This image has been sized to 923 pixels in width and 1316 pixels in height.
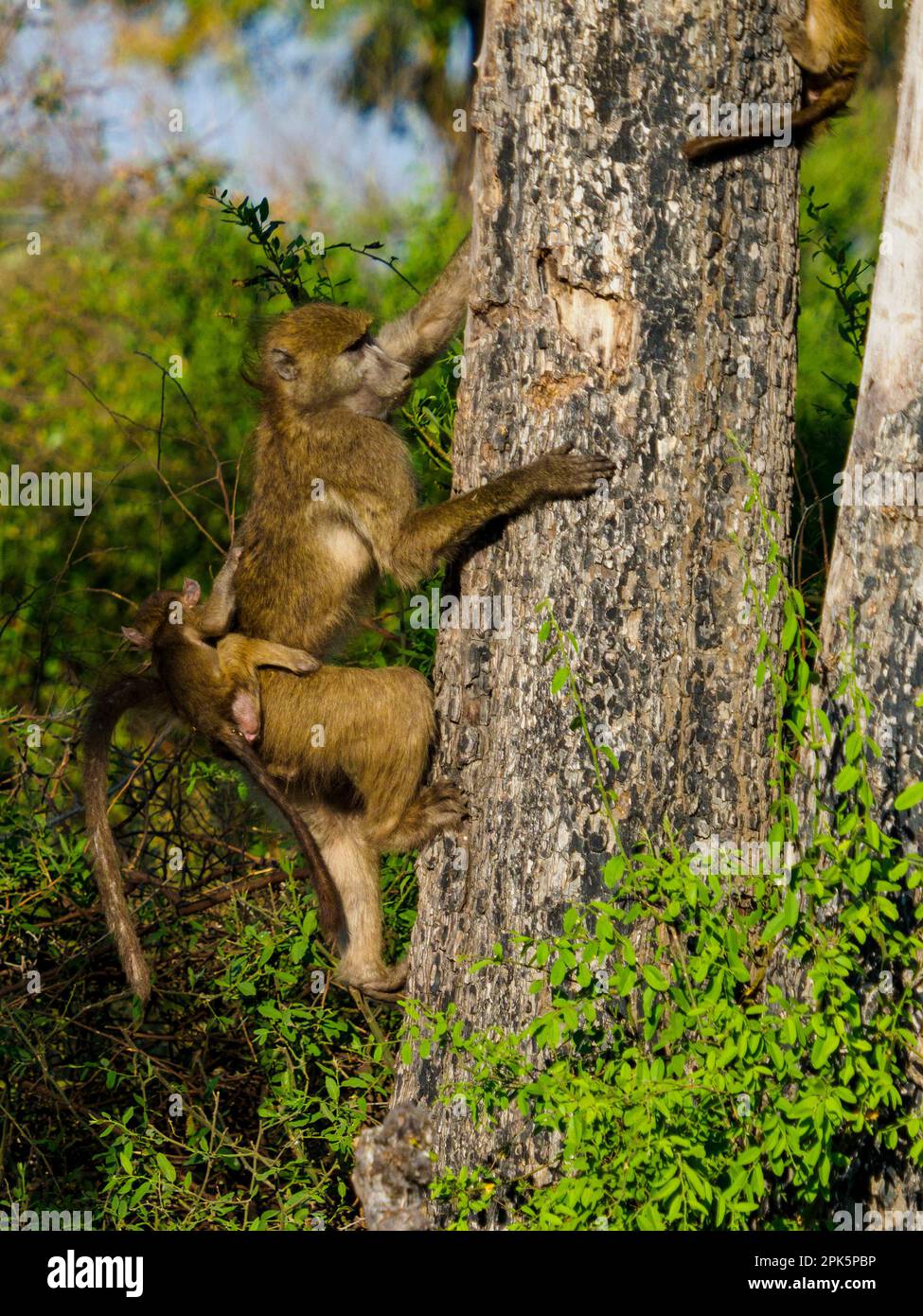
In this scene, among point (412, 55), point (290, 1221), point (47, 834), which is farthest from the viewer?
point (412, 55)

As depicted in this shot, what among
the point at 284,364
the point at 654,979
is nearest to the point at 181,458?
the point at 284,364

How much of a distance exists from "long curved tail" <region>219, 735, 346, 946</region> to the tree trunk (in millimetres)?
1582

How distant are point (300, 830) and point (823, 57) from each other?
2755 mm

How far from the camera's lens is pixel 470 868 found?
4238mm

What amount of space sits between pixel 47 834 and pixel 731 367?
3.20 meters

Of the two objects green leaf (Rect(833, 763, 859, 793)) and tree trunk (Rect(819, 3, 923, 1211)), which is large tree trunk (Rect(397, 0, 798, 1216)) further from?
green leaf (Rect(833, 763, 859, 793))

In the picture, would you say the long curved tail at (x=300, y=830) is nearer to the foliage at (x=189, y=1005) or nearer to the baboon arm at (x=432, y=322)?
the foliage at (x=189, y=1005)

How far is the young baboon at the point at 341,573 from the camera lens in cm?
466

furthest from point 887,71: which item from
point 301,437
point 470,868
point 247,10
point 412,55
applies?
point 470,868

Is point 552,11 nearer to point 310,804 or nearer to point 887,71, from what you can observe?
point 310,804

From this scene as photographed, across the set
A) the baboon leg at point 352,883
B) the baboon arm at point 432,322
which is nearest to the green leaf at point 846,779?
the baboon leg at point 352,883

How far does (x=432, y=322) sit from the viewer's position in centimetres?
508

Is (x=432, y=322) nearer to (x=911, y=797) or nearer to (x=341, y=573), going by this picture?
(x=341, y=573)

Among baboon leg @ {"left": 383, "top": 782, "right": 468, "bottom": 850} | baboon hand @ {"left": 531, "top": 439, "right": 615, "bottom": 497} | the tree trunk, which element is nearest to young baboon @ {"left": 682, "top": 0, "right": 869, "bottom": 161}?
the tree trunk
